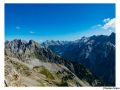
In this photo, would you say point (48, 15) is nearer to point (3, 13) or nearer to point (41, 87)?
point (3, 13)

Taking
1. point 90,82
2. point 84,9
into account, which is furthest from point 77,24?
point 90,82

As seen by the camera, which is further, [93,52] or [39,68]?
[93,52]

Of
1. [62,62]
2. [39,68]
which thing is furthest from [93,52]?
[39,68]

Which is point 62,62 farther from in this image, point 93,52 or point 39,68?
point 93,52

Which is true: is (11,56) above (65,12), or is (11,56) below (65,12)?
below
